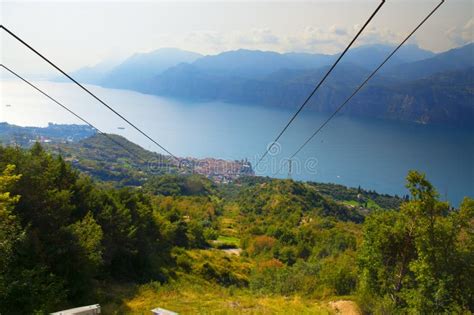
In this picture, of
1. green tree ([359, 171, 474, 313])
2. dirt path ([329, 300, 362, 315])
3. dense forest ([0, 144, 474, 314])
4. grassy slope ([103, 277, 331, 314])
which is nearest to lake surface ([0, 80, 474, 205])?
dense forest ([0, 144, 474, 314])

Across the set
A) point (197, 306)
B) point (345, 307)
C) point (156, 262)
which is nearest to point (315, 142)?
point (156, 262)

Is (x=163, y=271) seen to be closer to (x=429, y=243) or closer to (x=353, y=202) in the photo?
(x=429, y=243)

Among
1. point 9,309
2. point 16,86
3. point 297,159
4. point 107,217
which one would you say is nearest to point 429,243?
point 9,309

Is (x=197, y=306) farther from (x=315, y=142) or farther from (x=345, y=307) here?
(x=315, y=142)

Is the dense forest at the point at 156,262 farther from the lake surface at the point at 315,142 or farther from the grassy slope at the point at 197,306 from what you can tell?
the lake surface at the point at 315,142

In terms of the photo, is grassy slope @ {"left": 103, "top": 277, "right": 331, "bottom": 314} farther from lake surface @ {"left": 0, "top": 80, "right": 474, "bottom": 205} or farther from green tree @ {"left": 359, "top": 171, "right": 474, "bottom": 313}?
lake surface @ {"left": 0, "top": 80, "right": 474, "bottom": 205}
